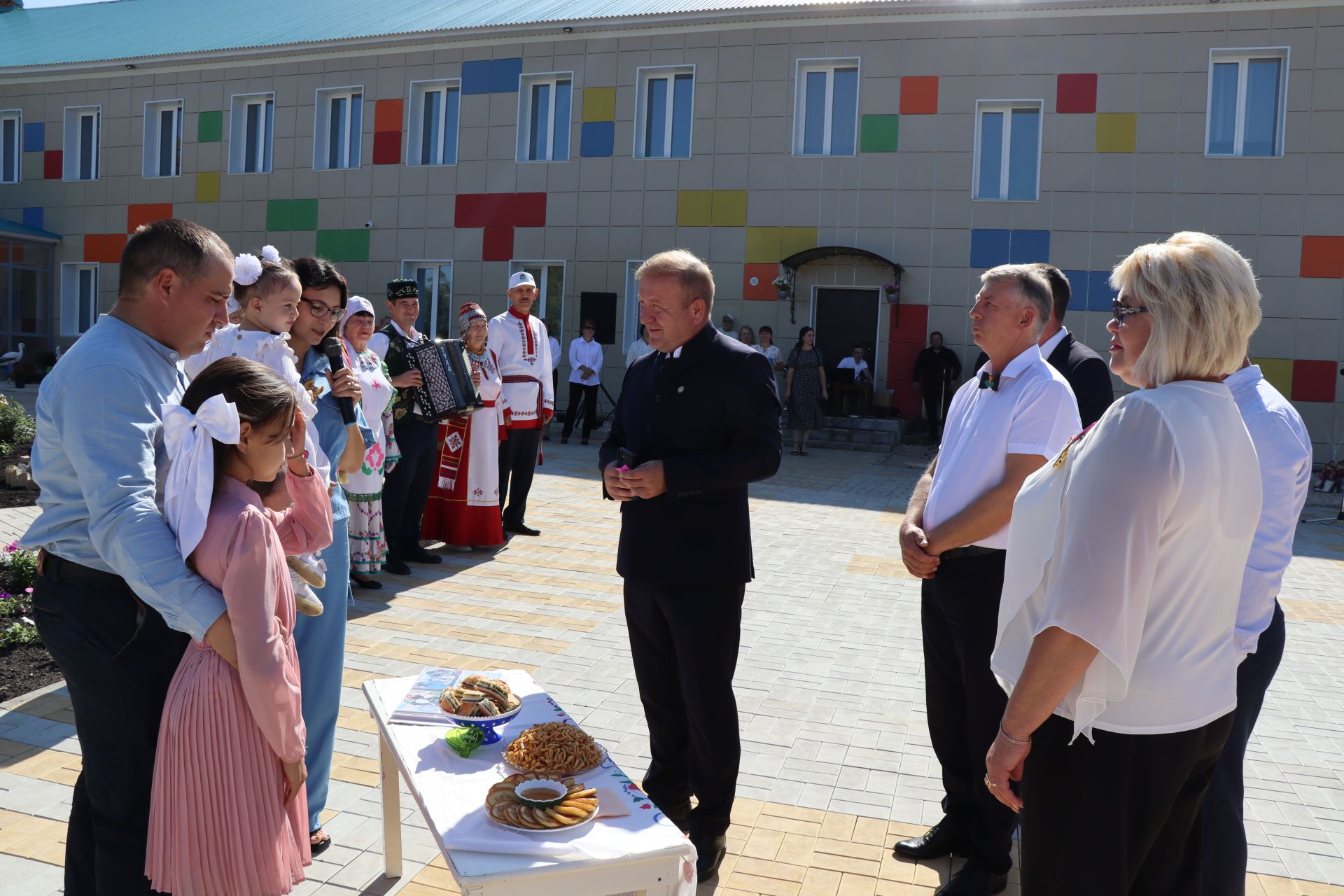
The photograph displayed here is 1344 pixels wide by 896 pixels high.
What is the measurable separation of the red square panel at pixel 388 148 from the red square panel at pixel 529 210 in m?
2.65

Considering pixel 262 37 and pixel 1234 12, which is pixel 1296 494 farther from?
pixel 262 37

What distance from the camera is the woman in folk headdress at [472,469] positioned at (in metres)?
8.34

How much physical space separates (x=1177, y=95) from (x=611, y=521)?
11.9 m

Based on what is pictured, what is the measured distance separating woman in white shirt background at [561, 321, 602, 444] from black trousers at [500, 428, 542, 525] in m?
7.28

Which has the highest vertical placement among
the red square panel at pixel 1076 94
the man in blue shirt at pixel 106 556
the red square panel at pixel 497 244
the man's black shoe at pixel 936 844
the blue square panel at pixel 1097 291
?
the red square panel at pixel 1076 94

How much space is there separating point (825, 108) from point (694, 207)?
9.12 feet

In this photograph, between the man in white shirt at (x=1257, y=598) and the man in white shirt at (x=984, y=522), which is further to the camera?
the man in white shirt at (x=984, y=522)

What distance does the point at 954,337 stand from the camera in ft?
55.2

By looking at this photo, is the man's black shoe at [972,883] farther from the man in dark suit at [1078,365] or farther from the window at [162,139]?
the window at [162,139]

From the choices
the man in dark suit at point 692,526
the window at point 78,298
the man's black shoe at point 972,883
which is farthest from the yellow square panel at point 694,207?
the man's black shoe at point 972,883

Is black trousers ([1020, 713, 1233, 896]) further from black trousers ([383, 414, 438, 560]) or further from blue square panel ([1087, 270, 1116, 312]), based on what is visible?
blue square panel ([1087, 270, 1116, 312])

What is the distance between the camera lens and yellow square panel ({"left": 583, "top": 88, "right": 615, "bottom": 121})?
60.0 feet

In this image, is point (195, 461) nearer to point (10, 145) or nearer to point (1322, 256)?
point (1322, 256)

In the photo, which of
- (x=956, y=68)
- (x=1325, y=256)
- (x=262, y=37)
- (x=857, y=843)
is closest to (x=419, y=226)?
(x=262, y=37)
